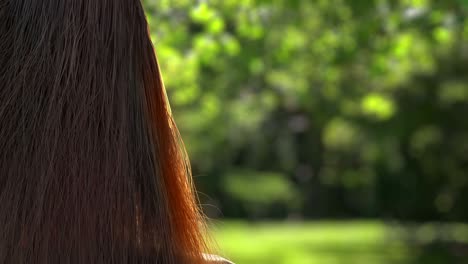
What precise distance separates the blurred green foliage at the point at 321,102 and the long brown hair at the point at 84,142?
109cm

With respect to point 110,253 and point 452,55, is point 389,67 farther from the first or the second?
point 452,55

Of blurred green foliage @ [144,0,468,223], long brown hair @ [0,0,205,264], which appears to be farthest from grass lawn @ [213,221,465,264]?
long brown hair @ [0,0,205,264]

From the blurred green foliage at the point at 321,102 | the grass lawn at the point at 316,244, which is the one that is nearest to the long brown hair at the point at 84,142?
the blurred green foliage at the point at 321,102

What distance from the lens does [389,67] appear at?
7570 millimetres

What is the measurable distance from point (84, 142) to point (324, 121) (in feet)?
47.6

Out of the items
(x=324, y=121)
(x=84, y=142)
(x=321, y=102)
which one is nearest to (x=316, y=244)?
(x=324, y=121)

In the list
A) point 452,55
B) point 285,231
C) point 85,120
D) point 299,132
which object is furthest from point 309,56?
point 285,231

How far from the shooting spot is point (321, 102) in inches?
478

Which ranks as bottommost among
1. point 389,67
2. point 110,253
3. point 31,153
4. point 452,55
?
point 110,253

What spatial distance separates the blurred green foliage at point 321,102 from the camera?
6605 millimetres

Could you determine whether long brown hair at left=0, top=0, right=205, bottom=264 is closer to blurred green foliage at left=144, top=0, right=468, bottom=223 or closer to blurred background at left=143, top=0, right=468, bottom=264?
blurred background at left=143, top=0, right=468, bottom=264

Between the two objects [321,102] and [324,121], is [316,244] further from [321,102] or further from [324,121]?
[321,102]

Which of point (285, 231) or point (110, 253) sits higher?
point (285, 231)

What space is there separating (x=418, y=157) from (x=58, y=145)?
23.9m
